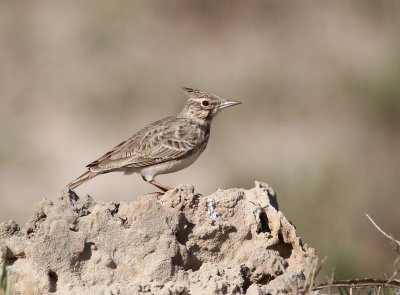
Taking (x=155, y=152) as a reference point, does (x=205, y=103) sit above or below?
above

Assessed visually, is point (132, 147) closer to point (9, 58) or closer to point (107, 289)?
point (107, 289)

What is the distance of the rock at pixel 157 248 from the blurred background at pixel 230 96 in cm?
716

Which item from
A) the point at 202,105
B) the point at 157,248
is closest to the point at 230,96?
the point at 202,105

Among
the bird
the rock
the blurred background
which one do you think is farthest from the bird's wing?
the blurred background

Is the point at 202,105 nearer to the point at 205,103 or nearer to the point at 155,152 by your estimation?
the point at 205,103

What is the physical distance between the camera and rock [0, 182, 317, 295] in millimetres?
5754

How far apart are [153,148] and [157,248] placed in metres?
3.60

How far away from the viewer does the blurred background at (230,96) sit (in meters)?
15.6

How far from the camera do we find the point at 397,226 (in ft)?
46.2

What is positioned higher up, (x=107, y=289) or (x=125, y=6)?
(x=125, y=6)

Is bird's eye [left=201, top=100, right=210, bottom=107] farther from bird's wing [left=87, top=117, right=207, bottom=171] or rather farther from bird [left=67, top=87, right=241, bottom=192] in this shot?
bird's wing [left=87, top=117, right=207, bottom=171]

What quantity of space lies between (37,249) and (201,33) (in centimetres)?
1538

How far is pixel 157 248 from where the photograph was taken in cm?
585

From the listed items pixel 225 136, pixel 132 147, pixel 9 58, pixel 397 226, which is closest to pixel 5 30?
pixel 9 58
